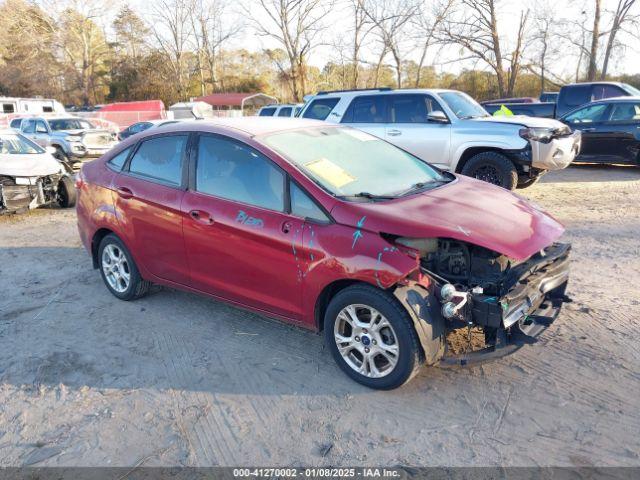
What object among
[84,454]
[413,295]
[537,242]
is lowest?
[84,454]

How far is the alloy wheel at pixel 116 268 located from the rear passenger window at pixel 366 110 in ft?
18.3

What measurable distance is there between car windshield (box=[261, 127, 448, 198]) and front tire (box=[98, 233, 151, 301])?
187 cm

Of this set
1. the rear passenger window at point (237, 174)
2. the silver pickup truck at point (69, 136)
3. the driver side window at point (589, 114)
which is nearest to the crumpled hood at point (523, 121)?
the driver side window at point (589, 114)

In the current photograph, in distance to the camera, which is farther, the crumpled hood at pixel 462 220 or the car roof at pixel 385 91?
the car roof at pixel 385 91

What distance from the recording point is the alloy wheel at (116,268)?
4785mm

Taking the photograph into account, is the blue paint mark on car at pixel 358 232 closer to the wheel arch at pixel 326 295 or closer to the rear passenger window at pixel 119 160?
the wheel arch at pixel 326 295

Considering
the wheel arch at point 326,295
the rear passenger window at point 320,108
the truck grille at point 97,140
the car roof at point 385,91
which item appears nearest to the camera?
the wheel arch at point 326,295

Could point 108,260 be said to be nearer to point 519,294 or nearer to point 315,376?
point 315,376

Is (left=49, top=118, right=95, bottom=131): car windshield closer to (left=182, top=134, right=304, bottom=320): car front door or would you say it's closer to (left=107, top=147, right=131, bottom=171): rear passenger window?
(left=107, top=147, right=131, bottom=171): rear passenger window

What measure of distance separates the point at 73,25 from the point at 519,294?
59.7 m

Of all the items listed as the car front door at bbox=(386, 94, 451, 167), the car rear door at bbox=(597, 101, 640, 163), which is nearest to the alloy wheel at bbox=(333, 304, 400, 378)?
the car front door at bbox=(386, 94, 451, 167)

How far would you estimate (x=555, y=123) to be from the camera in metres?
8.53

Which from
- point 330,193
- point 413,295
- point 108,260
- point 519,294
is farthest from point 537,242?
point 108,260

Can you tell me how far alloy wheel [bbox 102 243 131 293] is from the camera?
479 centimetres
